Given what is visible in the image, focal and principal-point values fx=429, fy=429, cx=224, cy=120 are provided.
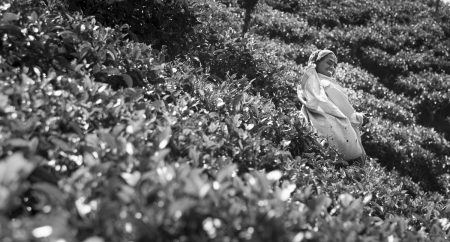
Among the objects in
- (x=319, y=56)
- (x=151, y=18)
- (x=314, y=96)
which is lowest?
(x=314, y=96)

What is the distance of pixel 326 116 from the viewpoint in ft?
15.8

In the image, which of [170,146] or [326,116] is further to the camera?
[326,116]

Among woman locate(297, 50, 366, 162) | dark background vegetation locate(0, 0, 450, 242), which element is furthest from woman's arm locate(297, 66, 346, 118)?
dark background vegetation locate(0, 0, 450, 242)

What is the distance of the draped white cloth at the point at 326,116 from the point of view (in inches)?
188

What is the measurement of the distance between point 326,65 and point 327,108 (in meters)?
0.63

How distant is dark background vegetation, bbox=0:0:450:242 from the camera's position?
120cm

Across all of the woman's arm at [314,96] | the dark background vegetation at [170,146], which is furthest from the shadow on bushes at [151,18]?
the woman's arm at [314,96]

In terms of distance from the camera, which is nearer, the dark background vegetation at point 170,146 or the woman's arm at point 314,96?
the dark background vegetation at point 170,146

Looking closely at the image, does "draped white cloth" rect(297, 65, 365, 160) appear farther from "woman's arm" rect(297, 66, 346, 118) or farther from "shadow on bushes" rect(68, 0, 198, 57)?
"shadow on bushes" rect(68, 0, 198, 57)

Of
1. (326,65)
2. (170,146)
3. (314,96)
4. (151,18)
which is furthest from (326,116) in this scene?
(170,146)

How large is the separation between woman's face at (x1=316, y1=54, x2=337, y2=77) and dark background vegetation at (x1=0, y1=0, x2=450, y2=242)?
0.64 metres

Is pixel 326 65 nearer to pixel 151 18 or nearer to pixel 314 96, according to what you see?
pixel 314 96

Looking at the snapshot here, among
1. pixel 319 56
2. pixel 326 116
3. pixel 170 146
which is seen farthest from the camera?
pixel 319 56

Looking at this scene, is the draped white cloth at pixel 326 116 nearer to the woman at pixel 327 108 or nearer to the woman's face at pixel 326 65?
the woman at pixel 327 108
